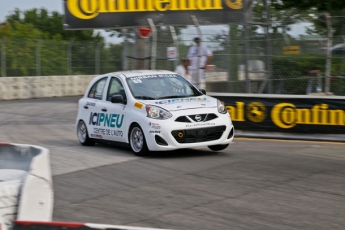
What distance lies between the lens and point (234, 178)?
9.98m

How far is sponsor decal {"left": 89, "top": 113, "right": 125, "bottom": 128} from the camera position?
12986mm

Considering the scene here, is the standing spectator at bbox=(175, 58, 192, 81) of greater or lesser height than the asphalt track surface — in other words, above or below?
above

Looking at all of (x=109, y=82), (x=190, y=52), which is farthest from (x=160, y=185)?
(x=190, y=52)

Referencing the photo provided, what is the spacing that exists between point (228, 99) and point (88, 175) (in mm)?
6115

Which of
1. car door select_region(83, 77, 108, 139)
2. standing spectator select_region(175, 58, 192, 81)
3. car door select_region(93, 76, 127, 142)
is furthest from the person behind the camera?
standing spectator select_region(175, 58, 192, 81)

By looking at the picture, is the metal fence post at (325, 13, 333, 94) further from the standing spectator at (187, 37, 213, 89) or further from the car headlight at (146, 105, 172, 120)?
the car headlight at (146, 105, 172, 120)

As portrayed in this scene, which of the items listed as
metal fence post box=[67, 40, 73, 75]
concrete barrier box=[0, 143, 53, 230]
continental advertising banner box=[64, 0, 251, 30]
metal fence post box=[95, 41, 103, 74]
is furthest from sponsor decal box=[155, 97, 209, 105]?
metal fence post box=[95, 41, 103, 74]

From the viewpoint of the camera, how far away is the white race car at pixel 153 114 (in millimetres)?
12000

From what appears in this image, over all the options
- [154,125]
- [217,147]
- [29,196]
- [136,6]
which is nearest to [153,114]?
[154,125]

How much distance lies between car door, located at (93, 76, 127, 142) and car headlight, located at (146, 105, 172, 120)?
749mm

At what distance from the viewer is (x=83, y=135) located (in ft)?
47.4

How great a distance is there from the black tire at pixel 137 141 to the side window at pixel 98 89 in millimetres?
1612

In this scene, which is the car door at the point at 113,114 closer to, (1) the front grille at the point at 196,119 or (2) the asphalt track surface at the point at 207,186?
(2) the asphalt track surface at the point at 207,186

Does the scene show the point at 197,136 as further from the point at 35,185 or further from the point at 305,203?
the point at 35,185
